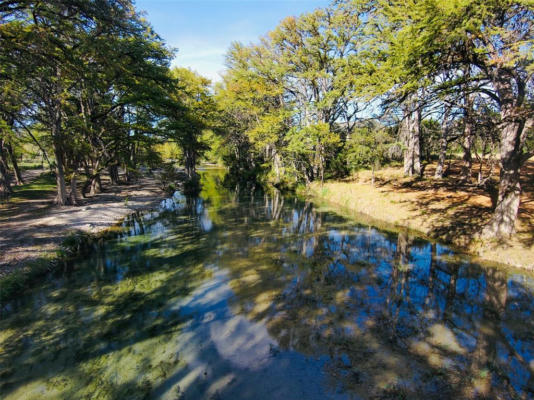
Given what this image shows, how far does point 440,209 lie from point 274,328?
13374 mm

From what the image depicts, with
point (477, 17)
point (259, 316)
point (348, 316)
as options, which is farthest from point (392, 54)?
point (259, 316)

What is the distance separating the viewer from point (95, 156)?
843 inches

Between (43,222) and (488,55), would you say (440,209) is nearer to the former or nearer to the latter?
(488,55)

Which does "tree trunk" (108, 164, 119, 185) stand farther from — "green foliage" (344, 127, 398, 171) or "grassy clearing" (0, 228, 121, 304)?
"green foliage" (344, 127, 398, 171)

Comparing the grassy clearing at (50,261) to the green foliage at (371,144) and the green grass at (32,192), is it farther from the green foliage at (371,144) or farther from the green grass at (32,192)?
the green foliage at (371,144)

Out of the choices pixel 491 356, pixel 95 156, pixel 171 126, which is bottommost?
pixel 491 356

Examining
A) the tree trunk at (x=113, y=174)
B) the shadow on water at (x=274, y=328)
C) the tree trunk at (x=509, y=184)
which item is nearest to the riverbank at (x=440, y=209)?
the tree trunk at (x=509, y=184)

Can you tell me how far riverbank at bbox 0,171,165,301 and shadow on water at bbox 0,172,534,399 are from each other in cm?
98

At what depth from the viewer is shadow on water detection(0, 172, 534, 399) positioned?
5.19m

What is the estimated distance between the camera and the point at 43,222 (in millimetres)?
14094

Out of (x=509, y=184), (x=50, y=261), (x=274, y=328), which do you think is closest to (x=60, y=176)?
(x=50, y=261)

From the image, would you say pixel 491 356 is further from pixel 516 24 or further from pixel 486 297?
pixel 516 24

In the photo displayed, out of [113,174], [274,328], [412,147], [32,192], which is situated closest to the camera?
[274,328]

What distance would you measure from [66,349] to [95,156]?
19.2 metres
